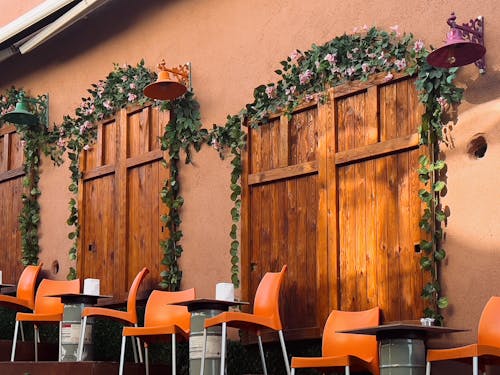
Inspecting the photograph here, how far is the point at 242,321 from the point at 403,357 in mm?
1350

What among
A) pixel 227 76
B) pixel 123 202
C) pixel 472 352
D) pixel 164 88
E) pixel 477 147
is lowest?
pixel 472 352

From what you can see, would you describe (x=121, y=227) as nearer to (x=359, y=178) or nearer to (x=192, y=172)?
(x=192, y=172)

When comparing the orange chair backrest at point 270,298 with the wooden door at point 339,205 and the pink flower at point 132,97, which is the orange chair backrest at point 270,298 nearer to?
the wooden door at point 339,205

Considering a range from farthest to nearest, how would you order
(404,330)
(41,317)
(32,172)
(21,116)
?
(32,172), (21,116), (41,317), (404,330)

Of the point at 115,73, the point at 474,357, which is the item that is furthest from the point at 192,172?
the point at 474,357

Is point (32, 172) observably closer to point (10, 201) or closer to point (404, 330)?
point (10, 201)

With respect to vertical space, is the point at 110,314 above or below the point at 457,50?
A: below

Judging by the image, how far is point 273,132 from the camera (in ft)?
26.5

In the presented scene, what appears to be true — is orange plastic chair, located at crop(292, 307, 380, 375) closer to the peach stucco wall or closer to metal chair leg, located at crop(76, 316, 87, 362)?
the peach stucco wall

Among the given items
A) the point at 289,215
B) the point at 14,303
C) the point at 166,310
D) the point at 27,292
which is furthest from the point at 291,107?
the point at 27,292

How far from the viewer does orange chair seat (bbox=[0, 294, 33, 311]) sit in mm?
8938

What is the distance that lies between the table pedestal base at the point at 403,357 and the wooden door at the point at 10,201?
584 centimetres

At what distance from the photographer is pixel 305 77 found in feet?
25.5

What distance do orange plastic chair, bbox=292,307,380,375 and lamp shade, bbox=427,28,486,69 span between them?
1.72 m
